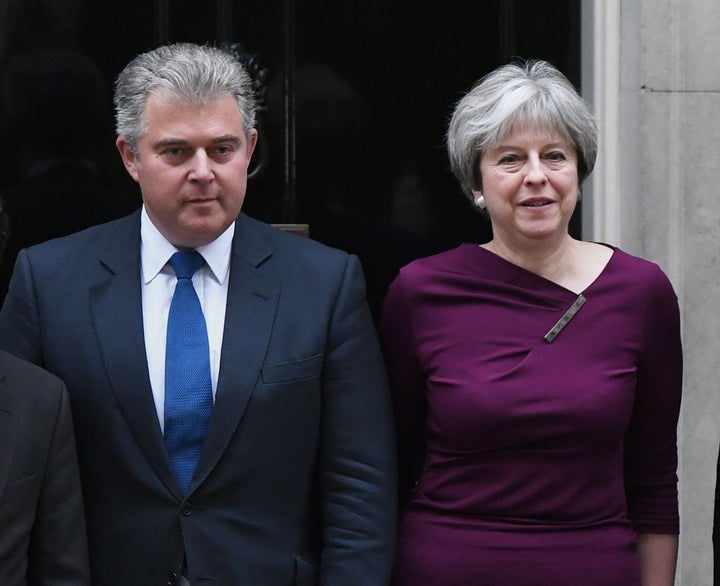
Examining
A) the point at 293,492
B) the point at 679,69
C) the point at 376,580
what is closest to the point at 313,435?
the point at 293,492

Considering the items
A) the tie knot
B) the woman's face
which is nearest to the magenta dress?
the woman's face

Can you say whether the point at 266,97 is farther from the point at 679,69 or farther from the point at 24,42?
the point at 679,69

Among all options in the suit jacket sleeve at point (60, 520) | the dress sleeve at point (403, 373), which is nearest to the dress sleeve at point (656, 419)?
the dress sleeve at point (403, 373)

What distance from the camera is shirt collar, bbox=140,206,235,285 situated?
2.93 metres

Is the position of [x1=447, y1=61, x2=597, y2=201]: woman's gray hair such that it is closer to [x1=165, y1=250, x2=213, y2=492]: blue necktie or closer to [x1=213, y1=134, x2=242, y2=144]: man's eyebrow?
[x1=213, y1=134, x2=242, y2=144]: man's eyebrow

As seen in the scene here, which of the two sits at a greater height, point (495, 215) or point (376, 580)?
point (495, 215)

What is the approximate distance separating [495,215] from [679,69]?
126cm

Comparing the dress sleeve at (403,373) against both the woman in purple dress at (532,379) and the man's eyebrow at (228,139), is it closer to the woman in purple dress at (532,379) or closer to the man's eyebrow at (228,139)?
the woman in purple dress at (532,379)

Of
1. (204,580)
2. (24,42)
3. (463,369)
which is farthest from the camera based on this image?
(24,42)

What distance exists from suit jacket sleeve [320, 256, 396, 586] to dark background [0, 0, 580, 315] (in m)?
1.19

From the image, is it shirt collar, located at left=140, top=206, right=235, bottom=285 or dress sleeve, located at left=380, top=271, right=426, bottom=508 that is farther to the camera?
dress sleeve, located at left=380, top=271, right=426, bottom=508

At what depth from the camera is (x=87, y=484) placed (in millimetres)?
2873

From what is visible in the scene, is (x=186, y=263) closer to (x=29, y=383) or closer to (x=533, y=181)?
(x=29, y=383)

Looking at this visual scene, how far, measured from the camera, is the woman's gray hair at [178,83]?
2.78 m
